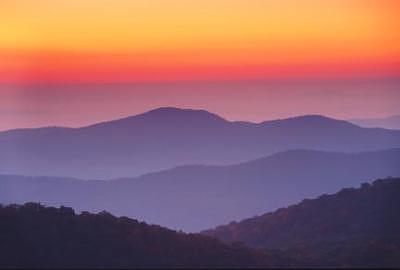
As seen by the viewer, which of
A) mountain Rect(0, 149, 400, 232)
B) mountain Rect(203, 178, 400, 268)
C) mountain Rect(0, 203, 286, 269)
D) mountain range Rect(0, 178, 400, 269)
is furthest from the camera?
mountain Rect(0, 149, 400, 232)

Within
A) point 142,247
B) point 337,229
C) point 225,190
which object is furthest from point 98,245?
point 225,190

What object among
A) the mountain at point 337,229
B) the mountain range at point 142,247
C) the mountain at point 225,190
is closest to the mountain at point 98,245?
the mountain range at point 142,247

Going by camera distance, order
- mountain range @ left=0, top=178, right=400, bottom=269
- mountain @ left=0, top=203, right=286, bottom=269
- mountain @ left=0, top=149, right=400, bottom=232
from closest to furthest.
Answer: mountain @ left=0, top=203, right=286, bottom=269
mountain range @ left=0, top=178, right=400, bottom=269
mountain @ left=0, top=149, right=400, bottom=232

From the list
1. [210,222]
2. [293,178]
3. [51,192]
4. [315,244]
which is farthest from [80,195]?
[315,244]

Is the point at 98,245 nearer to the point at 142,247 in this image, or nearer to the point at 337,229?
the point at 142,247

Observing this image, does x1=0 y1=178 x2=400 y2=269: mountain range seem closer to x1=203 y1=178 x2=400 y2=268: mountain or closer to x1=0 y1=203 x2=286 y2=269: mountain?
x1=0 y1=203 x2=286 y2=269: mountain

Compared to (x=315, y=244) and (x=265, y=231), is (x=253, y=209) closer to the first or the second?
(x=265, y=231)

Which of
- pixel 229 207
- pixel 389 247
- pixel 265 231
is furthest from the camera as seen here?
pixel 229 207

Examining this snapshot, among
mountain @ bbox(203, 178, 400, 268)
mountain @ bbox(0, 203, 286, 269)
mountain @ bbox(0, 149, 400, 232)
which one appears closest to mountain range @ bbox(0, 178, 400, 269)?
mountain @ bbox(0, 203, 286, 269)
